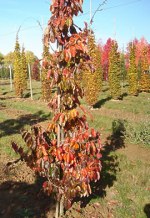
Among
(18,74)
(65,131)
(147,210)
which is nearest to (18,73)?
(18,74)

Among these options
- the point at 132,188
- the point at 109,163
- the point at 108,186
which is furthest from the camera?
the point at 109,163

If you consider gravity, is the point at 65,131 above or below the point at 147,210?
above

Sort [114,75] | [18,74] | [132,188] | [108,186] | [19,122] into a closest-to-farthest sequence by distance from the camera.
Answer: [132,188] → [108,186] → [19,122] → [114,75] → [18,74]

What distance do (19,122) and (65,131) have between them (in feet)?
44.4

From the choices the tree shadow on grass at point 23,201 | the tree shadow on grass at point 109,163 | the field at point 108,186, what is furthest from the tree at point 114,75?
the tree shadow on grass at point 23,201

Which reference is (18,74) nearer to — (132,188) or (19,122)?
(19,122)

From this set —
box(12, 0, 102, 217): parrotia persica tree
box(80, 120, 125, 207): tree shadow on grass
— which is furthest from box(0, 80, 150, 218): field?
box(12, 0, 102, 217): parrotia persica tree

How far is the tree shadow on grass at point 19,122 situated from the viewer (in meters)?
15.7

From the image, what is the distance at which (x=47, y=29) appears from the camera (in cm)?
503

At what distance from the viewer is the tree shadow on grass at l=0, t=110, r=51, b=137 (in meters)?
15.7

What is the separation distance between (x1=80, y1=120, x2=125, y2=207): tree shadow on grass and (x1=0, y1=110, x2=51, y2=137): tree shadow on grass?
5.53 metres

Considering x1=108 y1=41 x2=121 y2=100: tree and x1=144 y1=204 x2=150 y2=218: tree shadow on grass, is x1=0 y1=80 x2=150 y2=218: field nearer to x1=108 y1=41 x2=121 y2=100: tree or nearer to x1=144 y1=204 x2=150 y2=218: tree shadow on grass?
x1=144 y1=204 x2=150 y2=218: tree shadow on grass

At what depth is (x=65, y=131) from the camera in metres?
5.59

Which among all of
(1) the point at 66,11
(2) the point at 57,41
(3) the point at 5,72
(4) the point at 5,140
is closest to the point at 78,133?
(2) the point at 57,41
